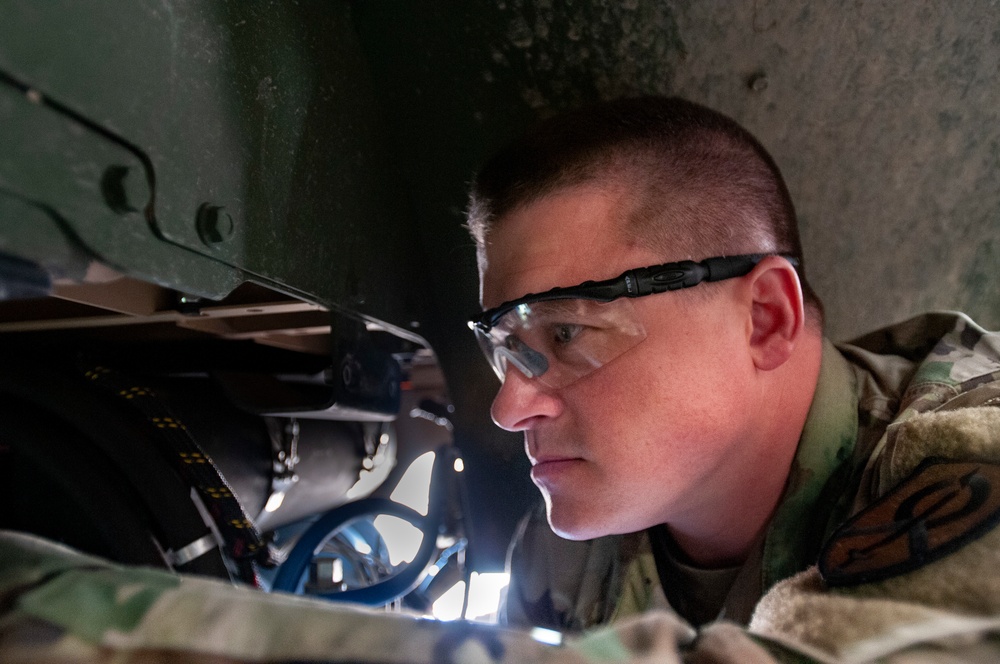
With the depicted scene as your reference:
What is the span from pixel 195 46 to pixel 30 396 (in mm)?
767

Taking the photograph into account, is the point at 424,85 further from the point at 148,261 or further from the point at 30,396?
the point at 30,396

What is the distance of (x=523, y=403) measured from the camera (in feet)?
3.71

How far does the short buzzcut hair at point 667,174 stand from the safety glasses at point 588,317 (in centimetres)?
4

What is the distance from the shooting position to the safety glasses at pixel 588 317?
1.06m

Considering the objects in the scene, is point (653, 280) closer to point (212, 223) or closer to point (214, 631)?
point (212, 223)

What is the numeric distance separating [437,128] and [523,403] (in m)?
0.61

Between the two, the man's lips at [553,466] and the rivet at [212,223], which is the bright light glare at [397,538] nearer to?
the man's lips at [553,466]

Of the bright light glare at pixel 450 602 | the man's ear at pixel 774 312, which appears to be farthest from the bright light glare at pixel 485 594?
the man's ear at pixel 774 312

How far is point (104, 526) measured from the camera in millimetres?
1169

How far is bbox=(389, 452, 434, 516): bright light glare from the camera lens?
112 inches

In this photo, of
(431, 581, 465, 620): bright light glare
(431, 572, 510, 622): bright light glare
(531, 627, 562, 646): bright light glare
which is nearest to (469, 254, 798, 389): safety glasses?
(531, 627, 562, 646): bright light glare

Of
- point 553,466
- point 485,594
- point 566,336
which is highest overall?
point 566,336

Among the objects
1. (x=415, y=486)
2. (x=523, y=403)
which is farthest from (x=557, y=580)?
(x=415, y=486)

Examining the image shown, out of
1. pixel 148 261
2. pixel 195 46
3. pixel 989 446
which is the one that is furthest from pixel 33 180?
pixel 989 446
